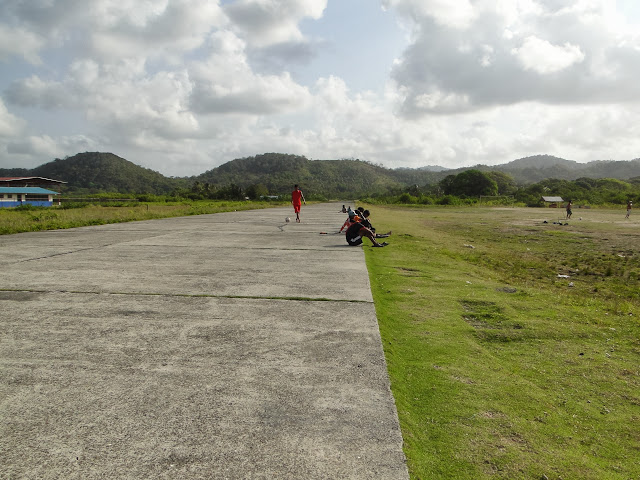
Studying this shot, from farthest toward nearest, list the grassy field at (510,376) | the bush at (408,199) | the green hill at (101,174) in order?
the green hill at (101,174)
the bush at (408,199)
the grassy field at (510,376)

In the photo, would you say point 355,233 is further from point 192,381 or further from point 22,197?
point 22,197

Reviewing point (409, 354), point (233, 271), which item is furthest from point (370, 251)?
point (409, 354)

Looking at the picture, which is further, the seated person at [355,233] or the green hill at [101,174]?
the green hill at [101,174]

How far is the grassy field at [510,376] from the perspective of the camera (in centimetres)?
218

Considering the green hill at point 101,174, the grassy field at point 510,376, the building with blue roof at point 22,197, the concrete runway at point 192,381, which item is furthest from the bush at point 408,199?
the concrete runway at point 192,381

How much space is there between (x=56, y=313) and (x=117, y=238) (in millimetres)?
7456

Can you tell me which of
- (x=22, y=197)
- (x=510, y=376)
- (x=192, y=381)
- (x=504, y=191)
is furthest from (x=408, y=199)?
(x=192, y=381)

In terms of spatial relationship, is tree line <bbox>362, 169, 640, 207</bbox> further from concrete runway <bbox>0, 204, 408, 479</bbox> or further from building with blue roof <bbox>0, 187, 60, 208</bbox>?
concrete runway <bbox>0, 204, 408, 479</bbox>

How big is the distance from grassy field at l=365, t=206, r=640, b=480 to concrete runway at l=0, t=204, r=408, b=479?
0.90ft

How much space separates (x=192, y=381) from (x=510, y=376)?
94.7 inches

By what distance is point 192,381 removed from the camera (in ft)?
9.22

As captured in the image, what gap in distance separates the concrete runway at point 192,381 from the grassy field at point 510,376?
274mm

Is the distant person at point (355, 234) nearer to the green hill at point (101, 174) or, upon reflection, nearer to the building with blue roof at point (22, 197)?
the building with blue roof at point (22, 197)

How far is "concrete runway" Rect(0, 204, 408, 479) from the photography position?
202cm
